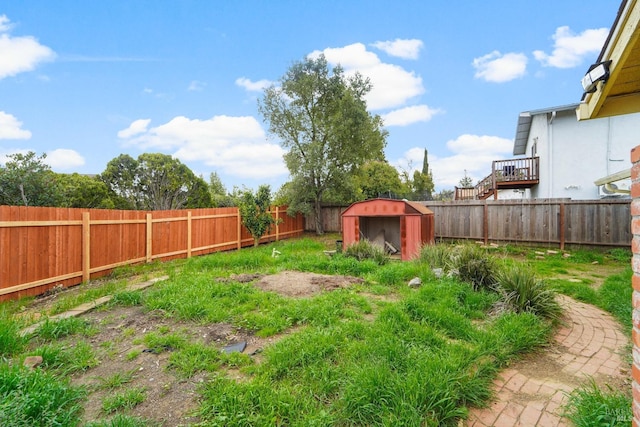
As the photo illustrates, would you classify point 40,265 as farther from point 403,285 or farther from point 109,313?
point 403,285

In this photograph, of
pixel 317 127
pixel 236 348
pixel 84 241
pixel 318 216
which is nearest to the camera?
pixel 236 348

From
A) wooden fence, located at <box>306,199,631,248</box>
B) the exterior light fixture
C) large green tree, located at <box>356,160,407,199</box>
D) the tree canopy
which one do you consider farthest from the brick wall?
large green tree, located at <box>356,160,407,199</box>

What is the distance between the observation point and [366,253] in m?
6.74

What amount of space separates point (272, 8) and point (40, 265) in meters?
7.95

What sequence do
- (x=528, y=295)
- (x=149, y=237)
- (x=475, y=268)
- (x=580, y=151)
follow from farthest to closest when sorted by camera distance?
(x=580, y=151) < (x=149, y=237) < (x=475, y=268) < (x=528, y=295)

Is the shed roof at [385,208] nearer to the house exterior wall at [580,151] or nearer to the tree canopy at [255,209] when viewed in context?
the tree canopy at [255,209]

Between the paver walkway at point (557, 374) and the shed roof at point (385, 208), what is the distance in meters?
4.36

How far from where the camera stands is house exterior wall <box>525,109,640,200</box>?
33.6ft

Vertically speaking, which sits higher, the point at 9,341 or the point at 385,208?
the point at 385,208

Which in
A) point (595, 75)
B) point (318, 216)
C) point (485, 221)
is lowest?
point (485, 221)

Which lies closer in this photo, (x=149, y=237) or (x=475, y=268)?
(x=475, y=268)

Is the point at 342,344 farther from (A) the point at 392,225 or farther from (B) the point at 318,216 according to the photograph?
(B) the point at 318,216

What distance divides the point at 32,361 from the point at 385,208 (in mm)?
7108

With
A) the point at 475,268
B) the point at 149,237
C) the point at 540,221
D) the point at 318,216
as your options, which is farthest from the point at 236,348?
the point at 318,216
